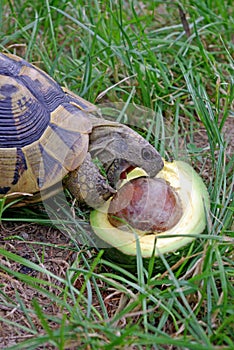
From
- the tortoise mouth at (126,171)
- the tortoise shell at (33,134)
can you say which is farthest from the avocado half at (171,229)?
the tortoise shell at (33,134)

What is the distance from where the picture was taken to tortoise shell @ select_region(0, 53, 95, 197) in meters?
2.53

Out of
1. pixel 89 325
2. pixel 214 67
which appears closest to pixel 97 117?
pixel 214 67

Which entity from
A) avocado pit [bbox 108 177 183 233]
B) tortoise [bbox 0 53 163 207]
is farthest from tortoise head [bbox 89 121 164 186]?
avocado pit [bbox 108 177 183 233]

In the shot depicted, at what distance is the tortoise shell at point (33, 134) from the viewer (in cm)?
253

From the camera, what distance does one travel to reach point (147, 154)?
2.65 m

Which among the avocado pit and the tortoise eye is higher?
the tortoise eye

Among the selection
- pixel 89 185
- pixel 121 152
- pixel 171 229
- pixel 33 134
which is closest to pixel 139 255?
pixel 171 229

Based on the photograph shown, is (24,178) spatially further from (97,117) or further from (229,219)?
(229,219)

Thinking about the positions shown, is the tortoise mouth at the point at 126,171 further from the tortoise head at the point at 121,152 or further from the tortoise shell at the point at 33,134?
the tortoise shell at the point at 33,134

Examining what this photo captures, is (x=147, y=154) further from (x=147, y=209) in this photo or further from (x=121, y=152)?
(x=147, y=209)

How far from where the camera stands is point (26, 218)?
106 inches

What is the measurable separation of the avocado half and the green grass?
64 millimetres

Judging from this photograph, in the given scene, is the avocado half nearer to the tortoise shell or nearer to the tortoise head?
the tortoise head

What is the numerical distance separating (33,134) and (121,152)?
0.42 m
